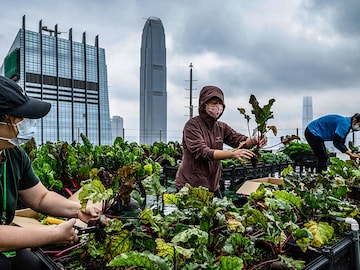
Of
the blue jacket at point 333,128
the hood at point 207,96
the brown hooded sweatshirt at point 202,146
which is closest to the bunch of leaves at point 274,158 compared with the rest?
the blue jacket at point 333,128

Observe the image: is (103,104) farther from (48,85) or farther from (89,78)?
(48,85)

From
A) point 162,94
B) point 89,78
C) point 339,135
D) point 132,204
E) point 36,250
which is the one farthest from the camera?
point 89,78

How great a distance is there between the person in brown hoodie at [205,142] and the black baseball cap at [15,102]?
1187 mm

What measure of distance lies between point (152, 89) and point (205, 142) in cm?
766

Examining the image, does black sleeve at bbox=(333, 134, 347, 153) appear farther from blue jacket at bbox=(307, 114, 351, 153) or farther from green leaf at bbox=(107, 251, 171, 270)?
green leaf at bbox=(107, 251, 171, 270)

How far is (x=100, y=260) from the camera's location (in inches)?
45.3

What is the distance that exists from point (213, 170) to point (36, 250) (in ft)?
4.51

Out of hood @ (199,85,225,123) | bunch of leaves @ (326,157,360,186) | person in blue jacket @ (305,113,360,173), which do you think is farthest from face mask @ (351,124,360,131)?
hood @ (199,85,225,123)

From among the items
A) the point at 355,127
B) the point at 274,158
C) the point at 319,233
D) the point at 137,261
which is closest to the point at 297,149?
the point at 274,158

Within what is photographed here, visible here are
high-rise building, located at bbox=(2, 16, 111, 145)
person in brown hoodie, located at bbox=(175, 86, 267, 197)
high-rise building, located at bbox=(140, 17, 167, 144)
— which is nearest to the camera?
person in brown hoodie, located at bbox=(175, 86, 267, 197)

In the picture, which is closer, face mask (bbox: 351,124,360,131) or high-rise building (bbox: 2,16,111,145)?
face mask (bbox: 351,124,360,131)

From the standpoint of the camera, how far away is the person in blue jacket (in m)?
3.71

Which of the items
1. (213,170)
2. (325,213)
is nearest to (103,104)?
(213,170)

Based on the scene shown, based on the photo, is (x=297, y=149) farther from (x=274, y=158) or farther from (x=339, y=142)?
(x=339, y=142)
